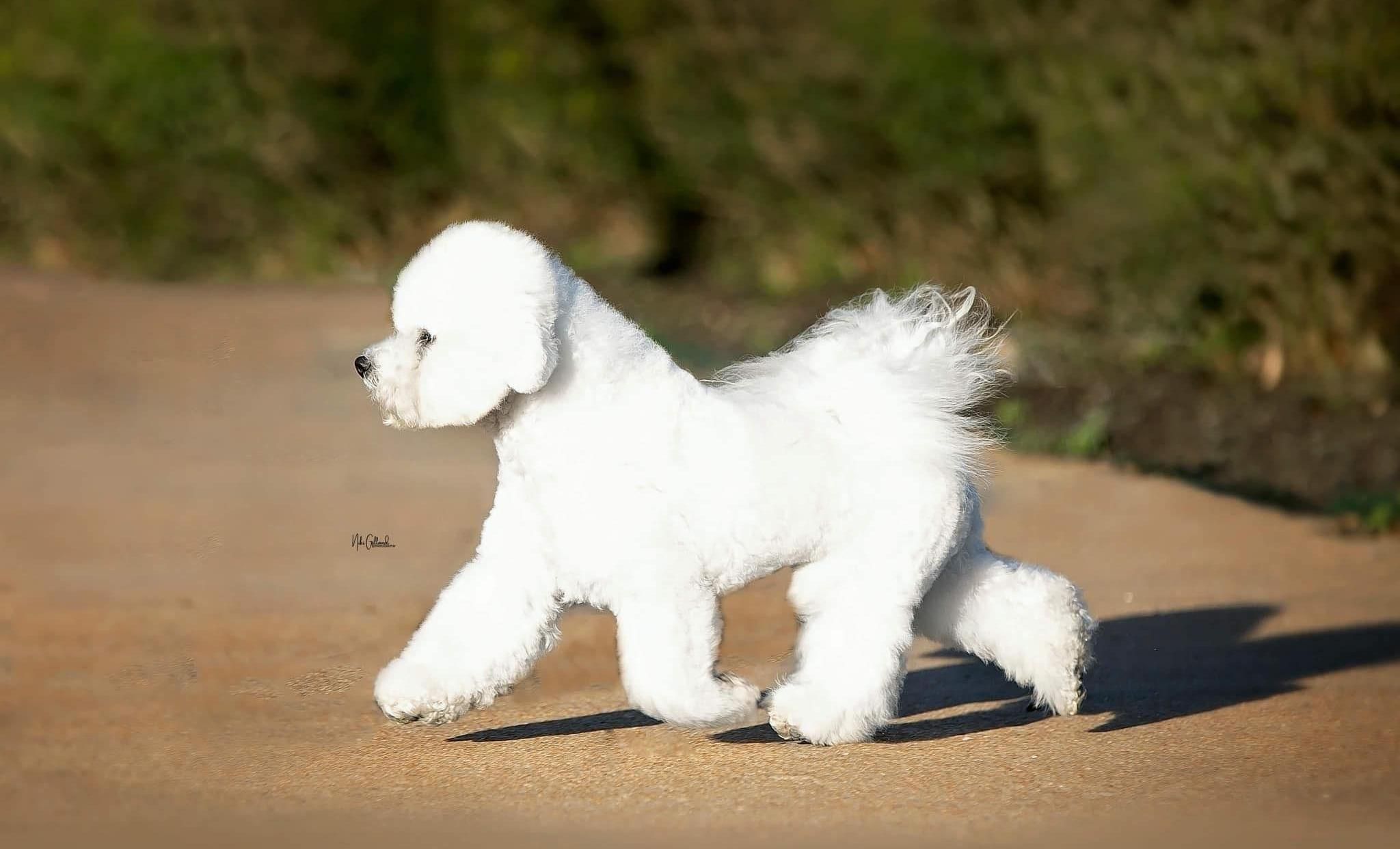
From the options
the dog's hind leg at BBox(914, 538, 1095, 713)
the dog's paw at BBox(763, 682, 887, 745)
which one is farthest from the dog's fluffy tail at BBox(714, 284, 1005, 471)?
the dog's paw at BBox(763, 682, 887, 745)

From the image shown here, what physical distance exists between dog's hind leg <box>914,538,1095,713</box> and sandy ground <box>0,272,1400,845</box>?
211 millimetres

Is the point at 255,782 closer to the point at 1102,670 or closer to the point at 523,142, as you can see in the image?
the point at 1102,670

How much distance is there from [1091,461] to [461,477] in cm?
383

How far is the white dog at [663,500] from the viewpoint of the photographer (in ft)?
17.1

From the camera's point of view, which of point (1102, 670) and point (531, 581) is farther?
point (1102, 670)

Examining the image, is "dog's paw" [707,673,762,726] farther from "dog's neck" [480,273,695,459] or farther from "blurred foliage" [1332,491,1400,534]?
"blurred foliage" [1332,491,1400,534]

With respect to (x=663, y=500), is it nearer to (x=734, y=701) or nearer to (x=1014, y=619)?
(x=734, y=701)

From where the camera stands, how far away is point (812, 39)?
18.1m

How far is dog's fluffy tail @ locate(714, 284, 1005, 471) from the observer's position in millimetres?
5652

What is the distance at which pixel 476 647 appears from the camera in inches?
212

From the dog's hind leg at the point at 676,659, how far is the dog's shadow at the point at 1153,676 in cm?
56

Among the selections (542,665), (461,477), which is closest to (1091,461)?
(461,477)

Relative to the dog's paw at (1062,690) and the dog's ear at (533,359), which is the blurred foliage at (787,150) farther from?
the dog's ear at (533,359)

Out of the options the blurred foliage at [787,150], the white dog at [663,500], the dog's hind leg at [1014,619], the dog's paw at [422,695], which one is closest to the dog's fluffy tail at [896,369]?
the white dog at [663,500]
